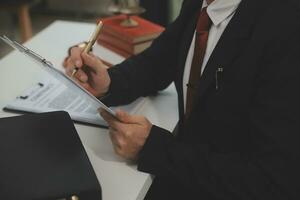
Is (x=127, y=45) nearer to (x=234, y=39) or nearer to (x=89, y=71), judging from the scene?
(x=89, y=71)

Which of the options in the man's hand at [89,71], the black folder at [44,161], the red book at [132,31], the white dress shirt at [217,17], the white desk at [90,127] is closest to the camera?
the black folder at [44,161]

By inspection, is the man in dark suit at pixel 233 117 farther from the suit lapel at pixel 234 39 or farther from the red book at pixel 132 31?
the red book at pixel 132 31

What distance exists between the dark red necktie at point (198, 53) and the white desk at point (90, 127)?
4.1 inches

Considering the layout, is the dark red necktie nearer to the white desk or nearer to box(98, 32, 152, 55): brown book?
the white desk

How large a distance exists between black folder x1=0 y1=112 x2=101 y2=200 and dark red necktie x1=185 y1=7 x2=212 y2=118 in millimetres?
322

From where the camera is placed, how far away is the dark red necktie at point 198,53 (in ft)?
3.53

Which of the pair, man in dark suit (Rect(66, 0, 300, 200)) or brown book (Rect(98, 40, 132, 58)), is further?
brown book (Rect(98, 40, 132, 58))

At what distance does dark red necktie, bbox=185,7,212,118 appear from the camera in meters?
1.08

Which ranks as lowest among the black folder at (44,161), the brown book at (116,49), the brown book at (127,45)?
the brown book at (116,49)

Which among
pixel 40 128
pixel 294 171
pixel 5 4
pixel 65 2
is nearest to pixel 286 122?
pixel 294 171

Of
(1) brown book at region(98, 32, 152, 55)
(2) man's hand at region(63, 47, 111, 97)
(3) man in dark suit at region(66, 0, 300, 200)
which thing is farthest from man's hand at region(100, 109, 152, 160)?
(1) brown book at region(98, 32, 152, 55)

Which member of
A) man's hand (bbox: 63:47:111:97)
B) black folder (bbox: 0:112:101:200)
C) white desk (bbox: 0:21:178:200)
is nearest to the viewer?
black folder (bbox: 0:112:101:200)

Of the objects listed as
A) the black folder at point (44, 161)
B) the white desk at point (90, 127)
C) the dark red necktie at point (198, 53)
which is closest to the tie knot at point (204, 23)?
the dark red necktie at point (198, 53)

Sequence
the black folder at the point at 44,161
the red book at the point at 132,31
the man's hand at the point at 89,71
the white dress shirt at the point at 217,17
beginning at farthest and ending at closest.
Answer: the red book at the point at 132,31
the man's hand at the point at 89,71
the white dress shirt at the point at 217,17
the black folder at the point at 44,161
